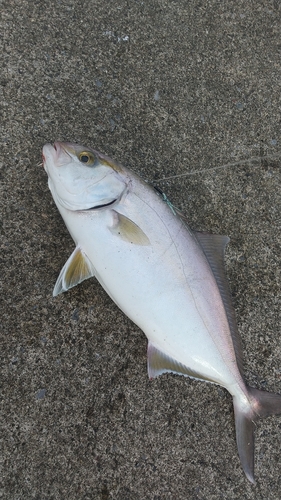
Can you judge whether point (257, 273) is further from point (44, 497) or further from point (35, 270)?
point (44, 497)

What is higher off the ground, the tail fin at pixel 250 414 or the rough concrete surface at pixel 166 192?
the rough concrete surface at pixel 166 192

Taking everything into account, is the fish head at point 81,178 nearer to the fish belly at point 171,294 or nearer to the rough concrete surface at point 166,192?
the fish belly at point 171,294

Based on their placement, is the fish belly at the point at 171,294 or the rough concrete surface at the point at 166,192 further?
the rough concrete surface at the point at 166,192

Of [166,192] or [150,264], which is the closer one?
[150,264]

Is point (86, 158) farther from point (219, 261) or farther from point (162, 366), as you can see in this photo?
point (162, 366)

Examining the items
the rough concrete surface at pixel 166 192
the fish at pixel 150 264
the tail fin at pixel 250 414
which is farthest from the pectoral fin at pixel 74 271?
the tail fin at pixel 250 414

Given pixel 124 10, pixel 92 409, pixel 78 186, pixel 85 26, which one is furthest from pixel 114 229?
pixel 124 10

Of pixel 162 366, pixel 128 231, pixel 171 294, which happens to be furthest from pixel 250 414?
pixel 128 231
